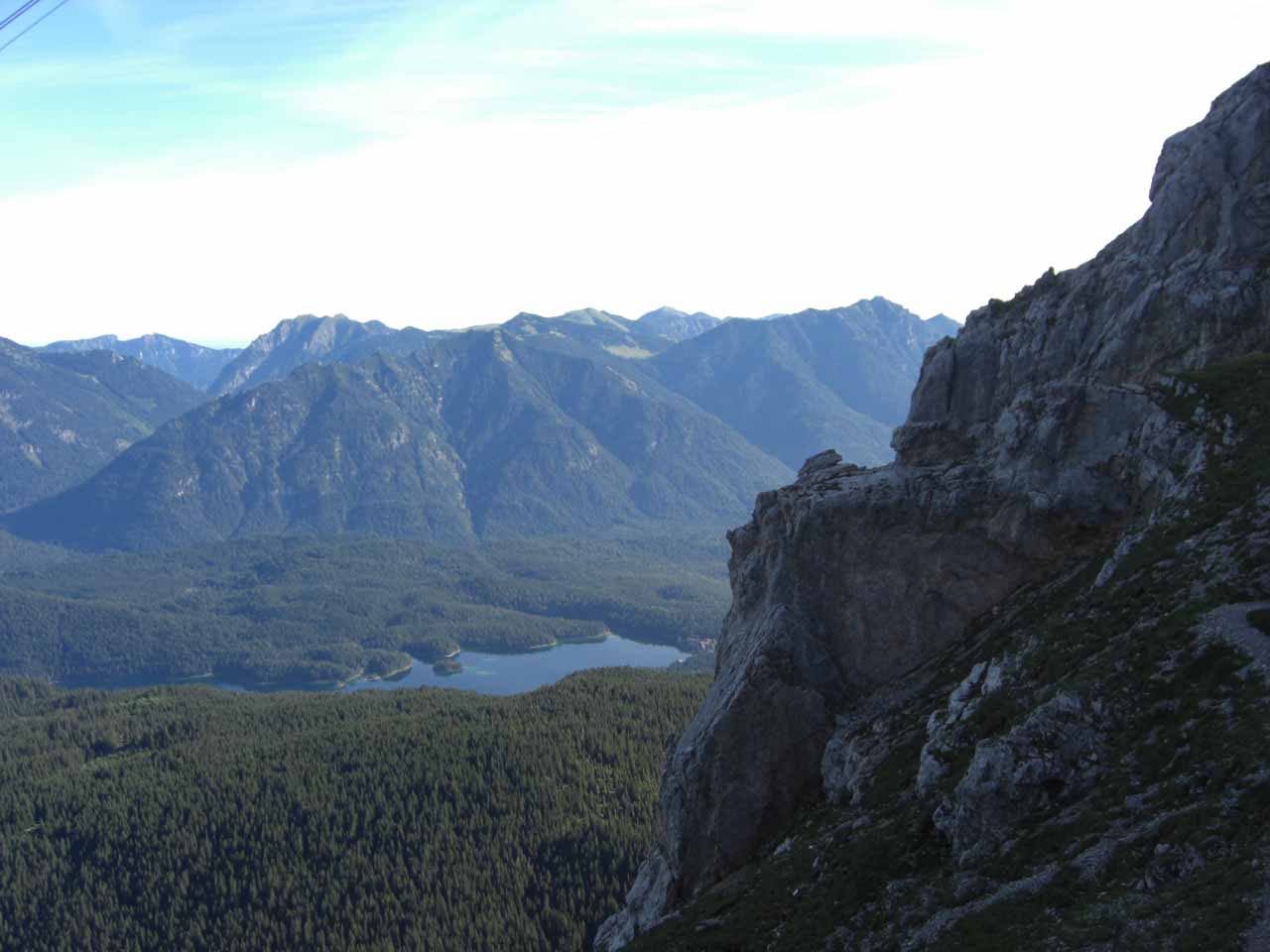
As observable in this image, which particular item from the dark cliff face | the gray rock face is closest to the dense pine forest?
the dark cliff face

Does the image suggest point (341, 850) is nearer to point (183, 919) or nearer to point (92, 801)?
point (183, 919)

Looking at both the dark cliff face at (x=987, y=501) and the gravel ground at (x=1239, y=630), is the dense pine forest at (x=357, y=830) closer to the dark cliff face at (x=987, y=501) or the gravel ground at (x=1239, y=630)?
the dark cliff face at (x=987, y=501)

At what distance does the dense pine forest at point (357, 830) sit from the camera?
389 ft

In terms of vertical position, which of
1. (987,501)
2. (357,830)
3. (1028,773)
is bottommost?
(357,830)

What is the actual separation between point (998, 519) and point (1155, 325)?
12.7 metres

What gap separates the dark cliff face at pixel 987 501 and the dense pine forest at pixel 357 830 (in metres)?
65.9

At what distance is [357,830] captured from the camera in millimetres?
139250

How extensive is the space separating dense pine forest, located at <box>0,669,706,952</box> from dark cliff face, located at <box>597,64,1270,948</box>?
65855 millimetres

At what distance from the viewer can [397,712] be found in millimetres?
186500

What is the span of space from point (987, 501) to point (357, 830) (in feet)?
384

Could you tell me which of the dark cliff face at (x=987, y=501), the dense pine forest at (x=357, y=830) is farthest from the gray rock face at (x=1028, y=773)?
the dense pine forest at (x=357, y=830)

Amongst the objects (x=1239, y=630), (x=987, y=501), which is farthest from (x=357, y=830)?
(x=1239, y=630)

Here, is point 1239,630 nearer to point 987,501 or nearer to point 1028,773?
point 1028,773

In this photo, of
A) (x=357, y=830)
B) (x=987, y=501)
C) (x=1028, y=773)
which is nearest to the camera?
(x=1028, y=773)
